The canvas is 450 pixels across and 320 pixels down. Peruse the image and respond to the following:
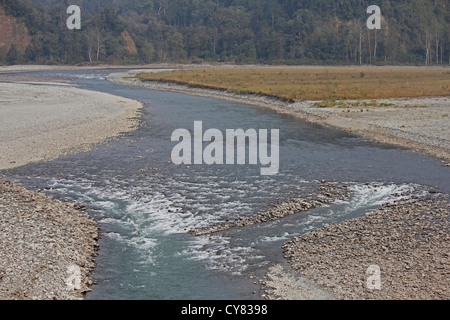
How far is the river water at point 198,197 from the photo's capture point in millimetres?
14953

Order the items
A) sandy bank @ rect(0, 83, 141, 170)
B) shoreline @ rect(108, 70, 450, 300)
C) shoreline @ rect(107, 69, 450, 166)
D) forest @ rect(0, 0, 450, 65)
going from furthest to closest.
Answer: forest @ rect(0, 0, 450, 65), shoreline @ rect(107, 69, 450, 166), sandy bank @ rect(0, 83, 141, 170), shoreline @ rect(108, 70, 450, 300)

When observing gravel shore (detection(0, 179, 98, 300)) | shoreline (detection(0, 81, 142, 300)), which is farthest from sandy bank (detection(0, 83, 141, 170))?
gravel shore (detection(0, 179, 98, 300))

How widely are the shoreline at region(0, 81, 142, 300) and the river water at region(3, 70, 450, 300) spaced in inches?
27.0

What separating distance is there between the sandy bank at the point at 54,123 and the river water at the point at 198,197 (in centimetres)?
192

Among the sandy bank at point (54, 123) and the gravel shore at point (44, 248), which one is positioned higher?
the sandy bank at point (54, 123)

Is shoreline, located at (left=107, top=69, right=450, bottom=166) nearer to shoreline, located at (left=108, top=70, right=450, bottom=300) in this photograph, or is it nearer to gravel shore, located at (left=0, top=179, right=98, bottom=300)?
shoreline, located at (left=108, top=70, right=450, bottom=300)

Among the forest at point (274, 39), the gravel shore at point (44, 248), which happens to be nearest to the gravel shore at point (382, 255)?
the gravel shore at point (44, 248)

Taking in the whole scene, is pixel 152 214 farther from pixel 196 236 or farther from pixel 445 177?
pixel 445 177

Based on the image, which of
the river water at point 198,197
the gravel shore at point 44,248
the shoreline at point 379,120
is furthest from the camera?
the shoreline at point 379,120

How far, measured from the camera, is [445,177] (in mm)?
26156

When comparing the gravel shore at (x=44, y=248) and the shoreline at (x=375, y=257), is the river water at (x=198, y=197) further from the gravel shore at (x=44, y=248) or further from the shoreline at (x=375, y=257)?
the shoreline at (x=375, y=257)

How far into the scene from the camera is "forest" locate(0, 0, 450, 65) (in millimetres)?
167250

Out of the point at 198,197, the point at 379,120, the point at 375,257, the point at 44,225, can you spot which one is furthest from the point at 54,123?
the point at 375,257

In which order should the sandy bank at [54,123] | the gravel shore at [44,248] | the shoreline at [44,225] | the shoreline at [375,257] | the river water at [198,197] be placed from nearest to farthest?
the gravel shore at [44,248] → the shoreline at [44,225] → the shoreline at [375,257] → the river water at [198,197] → the sandy bank at [54,123]
